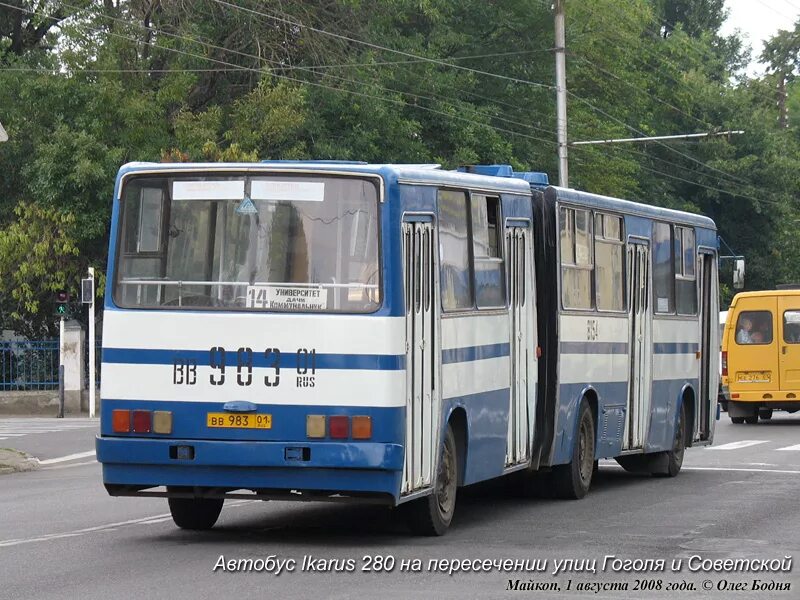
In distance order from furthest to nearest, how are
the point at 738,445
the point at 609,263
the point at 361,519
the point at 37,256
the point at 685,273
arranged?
the point at 37,256, the point at 738,445, the point at 685,273, the point at 609,263, the point at 361,519

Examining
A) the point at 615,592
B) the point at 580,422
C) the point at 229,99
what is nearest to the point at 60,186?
the point at 229,99

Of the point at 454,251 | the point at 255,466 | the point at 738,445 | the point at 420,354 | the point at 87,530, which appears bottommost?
the point at 738,445

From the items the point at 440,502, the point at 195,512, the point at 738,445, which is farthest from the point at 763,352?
the point at 195,512

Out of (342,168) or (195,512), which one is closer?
(342,168)

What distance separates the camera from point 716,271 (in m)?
21.5

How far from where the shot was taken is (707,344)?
2123 centimetres

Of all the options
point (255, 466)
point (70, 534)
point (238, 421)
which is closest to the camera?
point (255, 466)

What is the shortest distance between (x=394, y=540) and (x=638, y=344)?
6.30 meters

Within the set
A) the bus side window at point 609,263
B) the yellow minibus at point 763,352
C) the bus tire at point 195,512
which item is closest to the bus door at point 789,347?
the yellow minibus at point 763,352

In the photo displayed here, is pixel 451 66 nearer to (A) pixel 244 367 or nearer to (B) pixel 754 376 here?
(B) pixel 754 376

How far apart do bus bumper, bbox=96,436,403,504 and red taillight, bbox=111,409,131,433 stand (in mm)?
72

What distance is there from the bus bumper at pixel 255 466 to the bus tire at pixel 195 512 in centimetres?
80

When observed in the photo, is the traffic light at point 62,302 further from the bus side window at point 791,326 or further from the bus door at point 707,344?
the bus door at point 707,344

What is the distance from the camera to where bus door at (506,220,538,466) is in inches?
584
